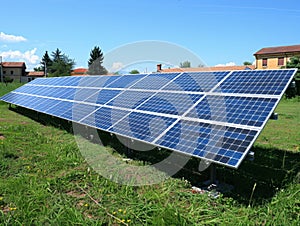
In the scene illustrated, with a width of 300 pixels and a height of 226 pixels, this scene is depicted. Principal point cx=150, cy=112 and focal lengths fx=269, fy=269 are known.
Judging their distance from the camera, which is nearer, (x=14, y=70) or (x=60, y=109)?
(x=60, y=109)

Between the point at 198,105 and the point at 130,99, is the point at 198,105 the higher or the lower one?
the lower one

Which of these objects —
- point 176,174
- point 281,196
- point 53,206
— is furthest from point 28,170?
point 281,196

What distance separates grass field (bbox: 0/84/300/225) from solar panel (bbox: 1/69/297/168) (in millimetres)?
871

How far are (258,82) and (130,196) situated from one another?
4.03 meters

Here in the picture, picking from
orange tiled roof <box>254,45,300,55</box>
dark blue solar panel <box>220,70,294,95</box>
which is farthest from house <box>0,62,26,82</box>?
dark blue solar panel <box>220,70,294,95</box>

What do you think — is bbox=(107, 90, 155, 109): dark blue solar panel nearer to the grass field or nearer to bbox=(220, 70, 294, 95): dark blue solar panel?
the grass field

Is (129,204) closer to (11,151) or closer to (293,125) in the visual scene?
(11,151)

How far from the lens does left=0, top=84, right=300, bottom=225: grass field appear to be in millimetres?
4285

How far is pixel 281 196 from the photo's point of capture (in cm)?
493

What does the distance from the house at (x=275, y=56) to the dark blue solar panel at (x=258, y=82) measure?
142ft

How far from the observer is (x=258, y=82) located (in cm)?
650

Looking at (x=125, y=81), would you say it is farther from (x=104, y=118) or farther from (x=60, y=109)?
(x=104, y=118)

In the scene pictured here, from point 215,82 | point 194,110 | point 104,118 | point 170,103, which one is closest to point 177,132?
point 194,110

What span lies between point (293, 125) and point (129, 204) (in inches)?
Answer: 445
